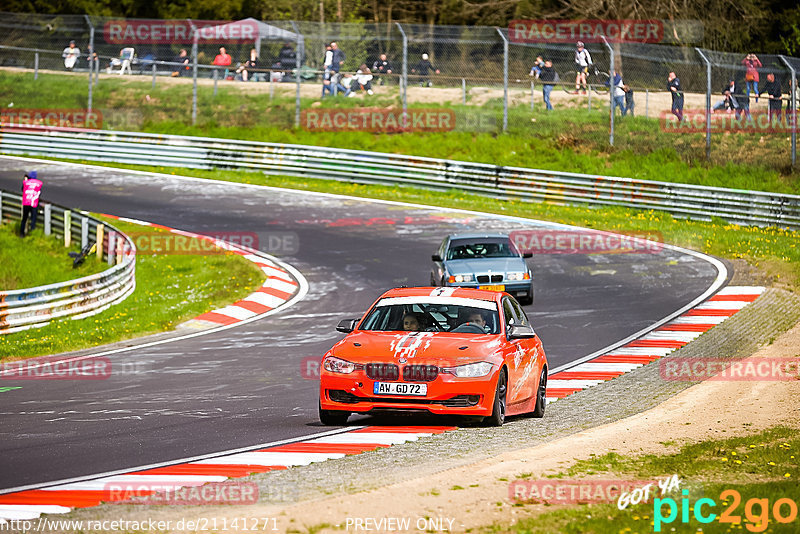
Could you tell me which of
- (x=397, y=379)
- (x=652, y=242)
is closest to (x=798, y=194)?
(x=652, y=242)

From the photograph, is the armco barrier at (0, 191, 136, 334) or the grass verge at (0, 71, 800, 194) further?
the grass verge at (0, 71, 800, 194)

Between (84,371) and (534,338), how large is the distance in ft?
20.8

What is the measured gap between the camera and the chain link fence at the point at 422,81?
103ft

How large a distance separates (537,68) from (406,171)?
477 cm

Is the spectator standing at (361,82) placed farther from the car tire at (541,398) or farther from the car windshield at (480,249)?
the car tire at (541,398)

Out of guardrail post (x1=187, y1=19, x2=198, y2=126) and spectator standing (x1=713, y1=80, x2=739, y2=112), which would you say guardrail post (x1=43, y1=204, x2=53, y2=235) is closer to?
guardrail post (x1=187, y1=19, x2=198, y2=126)

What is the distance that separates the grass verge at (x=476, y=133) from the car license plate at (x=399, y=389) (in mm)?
22339

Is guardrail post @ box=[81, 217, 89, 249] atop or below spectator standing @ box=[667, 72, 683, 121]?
below

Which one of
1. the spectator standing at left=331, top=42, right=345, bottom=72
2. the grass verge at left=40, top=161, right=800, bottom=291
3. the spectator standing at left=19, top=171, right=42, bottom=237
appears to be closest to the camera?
the grass verge at left=40, top=161, right=800, bottom=291

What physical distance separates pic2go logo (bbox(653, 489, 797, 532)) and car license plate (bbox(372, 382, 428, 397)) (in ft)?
11.3

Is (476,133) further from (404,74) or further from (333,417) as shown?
(333,417)

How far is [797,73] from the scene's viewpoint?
29.0m

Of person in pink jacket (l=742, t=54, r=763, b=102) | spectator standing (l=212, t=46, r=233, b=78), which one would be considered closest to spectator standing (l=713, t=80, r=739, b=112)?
person in pink jacket (l=742, t=54, r=763, b=102)

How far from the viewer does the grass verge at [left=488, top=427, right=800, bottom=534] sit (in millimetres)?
7004
